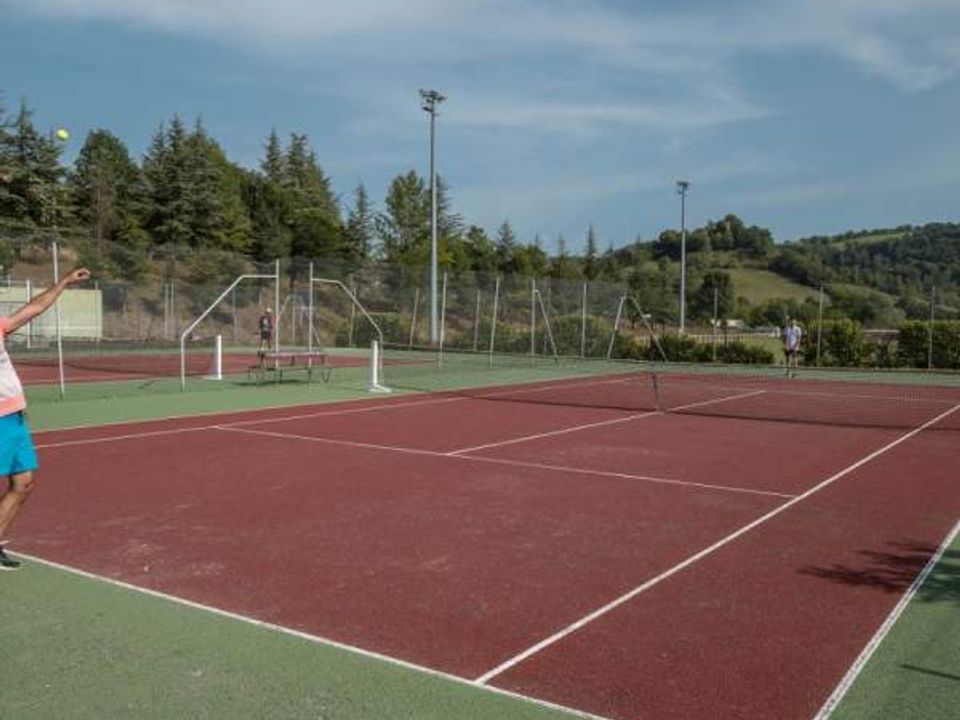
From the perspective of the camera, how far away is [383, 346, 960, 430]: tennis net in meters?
16.9

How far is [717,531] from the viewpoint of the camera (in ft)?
24.5

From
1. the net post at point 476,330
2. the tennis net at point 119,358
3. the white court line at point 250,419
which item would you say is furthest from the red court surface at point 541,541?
the net post at point 476,330

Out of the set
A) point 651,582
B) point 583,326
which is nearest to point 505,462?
point 651,582

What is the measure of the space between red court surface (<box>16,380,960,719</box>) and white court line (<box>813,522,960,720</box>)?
5 centimetres

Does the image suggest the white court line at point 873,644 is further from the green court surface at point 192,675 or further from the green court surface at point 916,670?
the green court surface at point 192,675

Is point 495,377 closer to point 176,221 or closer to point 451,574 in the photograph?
point 451,574

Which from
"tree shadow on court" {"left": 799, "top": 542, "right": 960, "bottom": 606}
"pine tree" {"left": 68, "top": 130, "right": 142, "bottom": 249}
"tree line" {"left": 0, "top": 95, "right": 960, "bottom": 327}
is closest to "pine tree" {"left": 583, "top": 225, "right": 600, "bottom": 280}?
"tree line" {"left": 0, "top": 95, "right": 960, "bottom": 327}

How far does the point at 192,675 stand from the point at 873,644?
3388mm

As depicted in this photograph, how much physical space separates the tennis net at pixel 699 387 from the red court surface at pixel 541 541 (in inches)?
152

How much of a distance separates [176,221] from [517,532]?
51212 mm

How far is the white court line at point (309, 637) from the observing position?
417 cm

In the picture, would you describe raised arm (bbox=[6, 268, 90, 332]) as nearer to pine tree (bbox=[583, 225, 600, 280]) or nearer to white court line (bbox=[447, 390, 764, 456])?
white court line (bbox=[447, 390, 764, 456])

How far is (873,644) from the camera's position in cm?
491

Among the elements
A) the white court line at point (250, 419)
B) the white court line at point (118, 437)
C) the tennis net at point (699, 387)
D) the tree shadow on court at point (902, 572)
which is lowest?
the tree shadow on court at point (902, 572)
